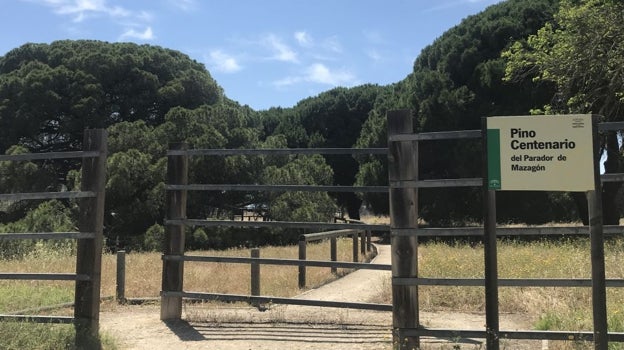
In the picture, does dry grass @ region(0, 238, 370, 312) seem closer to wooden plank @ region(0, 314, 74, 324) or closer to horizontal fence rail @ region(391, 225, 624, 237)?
wooden plank @ region(0, 314, 74, 324)

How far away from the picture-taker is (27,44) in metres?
35.4

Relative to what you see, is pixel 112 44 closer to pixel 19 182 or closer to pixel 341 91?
pixel 19 182

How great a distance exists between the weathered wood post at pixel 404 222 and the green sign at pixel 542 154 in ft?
2.96

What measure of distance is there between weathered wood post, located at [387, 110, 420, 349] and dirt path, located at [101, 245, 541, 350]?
0.62 m

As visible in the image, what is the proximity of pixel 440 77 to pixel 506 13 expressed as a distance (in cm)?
485

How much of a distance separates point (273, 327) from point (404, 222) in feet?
7.89

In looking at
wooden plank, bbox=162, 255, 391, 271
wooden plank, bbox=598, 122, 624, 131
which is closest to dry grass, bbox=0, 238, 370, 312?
wooden plank, bbox=162, 255, 391, 271

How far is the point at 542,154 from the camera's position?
3.83 meters

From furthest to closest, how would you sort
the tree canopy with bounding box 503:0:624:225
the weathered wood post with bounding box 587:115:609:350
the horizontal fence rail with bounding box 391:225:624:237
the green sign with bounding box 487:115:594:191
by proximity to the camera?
1. the tree canopy with bounding box 503:0:624:225
2. the horizontal fence rail with bounding box 391:225:624:237
3. the green sign with bounding box 487:115:594:191
4. the weathered wood post with bounding box 587:115:609:350

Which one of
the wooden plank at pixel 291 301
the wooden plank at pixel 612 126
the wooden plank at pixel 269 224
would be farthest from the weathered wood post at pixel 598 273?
the wooden plank at pixel 269 224

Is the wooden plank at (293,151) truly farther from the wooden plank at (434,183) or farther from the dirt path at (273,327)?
the dirt path at (273,327)

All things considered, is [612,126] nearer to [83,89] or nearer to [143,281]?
[143,281]

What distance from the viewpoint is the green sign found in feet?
12.4

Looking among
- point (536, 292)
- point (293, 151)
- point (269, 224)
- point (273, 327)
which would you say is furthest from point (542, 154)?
point (536, 292)
